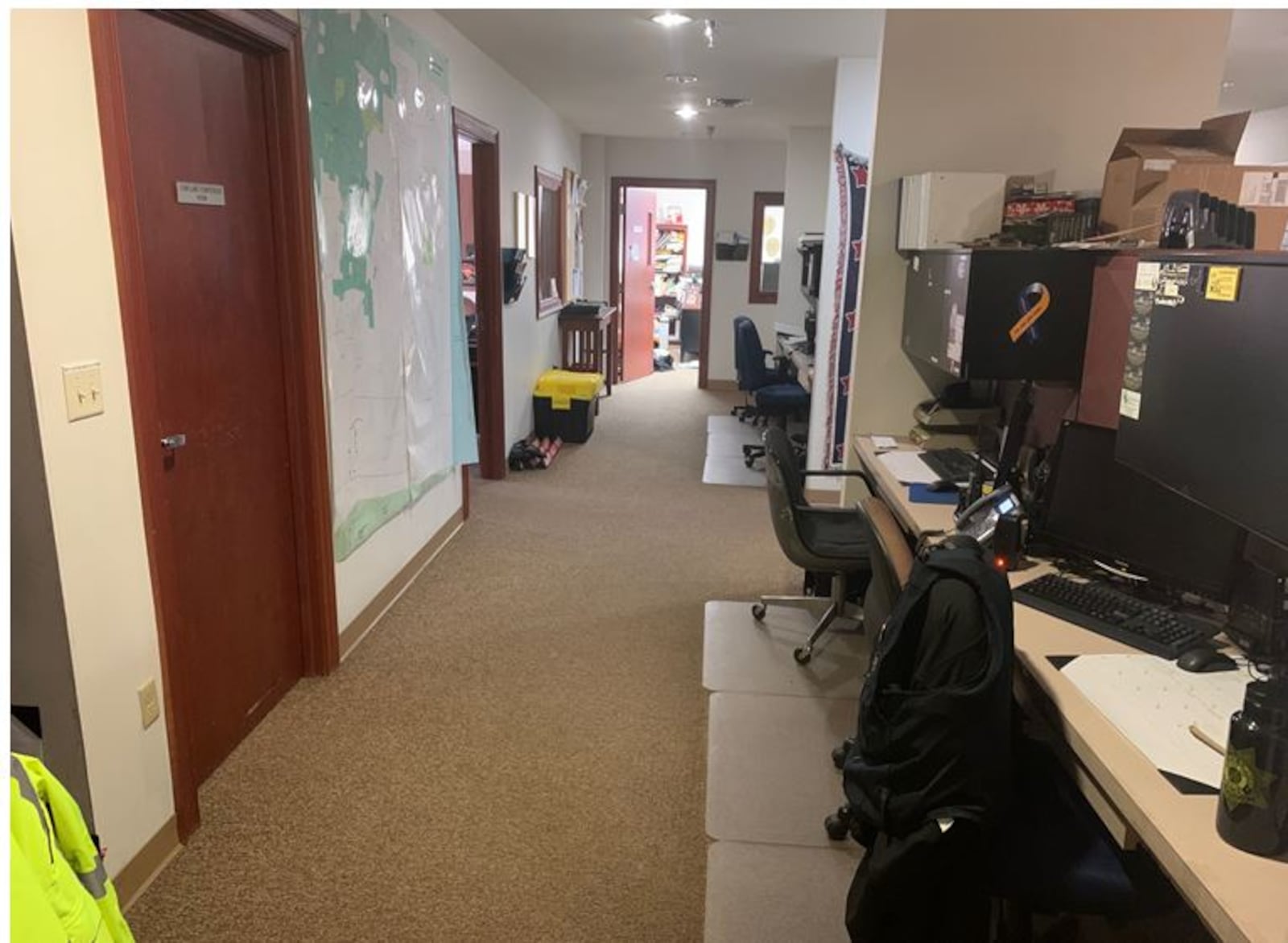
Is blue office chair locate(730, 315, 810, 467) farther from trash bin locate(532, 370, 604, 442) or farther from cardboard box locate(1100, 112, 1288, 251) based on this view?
cardboard box locate(1100, 112, 1288, 251)

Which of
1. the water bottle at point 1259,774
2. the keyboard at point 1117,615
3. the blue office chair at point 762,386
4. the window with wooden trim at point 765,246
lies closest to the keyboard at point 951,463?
the keyboard at point 1117,615

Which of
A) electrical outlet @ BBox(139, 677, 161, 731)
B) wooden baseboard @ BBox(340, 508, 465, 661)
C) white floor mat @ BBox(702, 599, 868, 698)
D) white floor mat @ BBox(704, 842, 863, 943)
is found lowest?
white floor mat @ BBox(704, 842, 863, 943)

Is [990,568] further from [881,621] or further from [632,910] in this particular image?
[632,910]

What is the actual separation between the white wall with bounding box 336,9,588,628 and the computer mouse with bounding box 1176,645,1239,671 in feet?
8.26

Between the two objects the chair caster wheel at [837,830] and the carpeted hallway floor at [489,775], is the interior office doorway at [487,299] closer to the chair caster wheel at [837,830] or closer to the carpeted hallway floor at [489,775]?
the carpeted hallway floor at [489,775]

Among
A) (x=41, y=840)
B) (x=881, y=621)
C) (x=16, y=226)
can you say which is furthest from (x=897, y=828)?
(x=16, y=226)

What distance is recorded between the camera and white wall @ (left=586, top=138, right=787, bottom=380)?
342 inches

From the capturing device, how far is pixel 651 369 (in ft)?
32.7

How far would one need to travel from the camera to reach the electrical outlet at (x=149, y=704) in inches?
79.7

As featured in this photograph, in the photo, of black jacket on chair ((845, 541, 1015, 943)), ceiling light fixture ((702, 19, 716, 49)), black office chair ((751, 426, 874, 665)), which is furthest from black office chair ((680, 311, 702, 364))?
black jacket on chair ((845, 541, 1015, 943))

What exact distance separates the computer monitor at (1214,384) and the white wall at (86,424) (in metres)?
2.14

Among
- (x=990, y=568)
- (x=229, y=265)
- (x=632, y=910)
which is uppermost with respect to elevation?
(x=229, y=265)

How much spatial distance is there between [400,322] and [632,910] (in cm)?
237

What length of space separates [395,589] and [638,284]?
20.8ft
